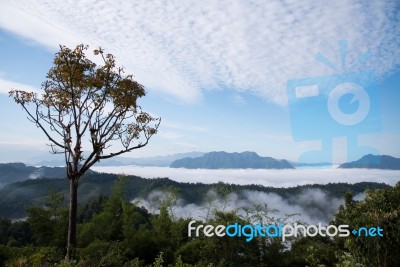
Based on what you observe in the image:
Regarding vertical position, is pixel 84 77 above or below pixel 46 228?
above

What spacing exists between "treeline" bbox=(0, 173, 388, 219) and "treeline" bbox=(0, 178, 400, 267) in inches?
2252

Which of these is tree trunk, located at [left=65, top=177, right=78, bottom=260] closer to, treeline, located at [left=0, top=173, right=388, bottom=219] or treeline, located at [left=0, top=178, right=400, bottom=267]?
treeline, located at [left=0, top=178, right=400, bottom=267]

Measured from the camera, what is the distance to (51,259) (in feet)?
35.8

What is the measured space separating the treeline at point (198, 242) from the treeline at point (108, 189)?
57213 millimetres

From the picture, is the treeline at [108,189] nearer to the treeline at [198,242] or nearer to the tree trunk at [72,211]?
the treeline at [198,242]

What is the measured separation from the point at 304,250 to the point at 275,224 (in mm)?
1656

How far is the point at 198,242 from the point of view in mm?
13898

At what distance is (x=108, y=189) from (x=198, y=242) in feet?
410

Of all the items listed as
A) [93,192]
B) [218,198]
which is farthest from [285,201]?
[218,198]

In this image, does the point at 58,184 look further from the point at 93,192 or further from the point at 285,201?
the point at 285,201

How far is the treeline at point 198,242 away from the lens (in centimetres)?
715

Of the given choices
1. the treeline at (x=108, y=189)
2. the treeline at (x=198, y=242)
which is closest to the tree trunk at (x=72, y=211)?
the treeline at (x=198, y=242)

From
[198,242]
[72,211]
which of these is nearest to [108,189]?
[198,242]

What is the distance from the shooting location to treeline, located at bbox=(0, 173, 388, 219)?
94.9 m
